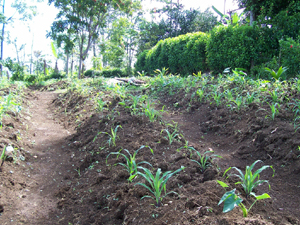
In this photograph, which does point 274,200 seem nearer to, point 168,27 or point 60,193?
point 60,193

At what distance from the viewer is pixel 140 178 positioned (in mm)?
2258

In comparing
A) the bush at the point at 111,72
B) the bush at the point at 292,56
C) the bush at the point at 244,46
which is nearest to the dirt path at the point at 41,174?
the bush at the point at 244,46

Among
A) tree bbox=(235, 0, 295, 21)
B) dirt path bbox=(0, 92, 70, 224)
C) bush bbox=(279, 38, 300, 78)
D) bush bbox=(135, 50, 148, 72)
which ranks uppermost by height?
tree bbox=(235, 0, 295, 21)

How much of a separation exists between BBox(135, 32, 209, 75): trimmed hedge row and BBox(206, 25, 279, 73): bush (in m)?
1.22

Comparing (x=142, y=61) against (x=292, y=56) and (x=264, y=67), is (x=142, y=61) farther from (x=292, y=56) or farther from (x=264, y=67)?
(x=292, y=56)

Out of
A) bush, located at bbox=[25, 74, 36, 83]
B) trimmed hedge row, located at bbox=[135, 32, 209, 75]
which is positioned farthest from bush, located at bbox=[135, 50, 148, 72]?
bush, located at bbox=[25, 74, 36, 83]

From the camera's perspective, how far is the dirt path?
7.04ft

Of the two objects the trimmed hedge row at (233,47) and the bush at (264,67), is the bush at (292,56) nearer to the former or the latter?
the bush at (264,67)

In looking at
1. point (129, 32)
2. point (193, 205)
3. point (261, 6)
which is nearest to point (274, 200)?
point (193, 205)

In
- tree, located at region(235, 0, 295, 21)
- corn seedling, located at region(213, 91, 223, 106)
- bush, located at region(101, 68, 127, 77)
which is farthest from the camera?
bush, located at region(101, 68, 127, 77)

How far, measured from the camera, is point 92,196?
231 centimetres

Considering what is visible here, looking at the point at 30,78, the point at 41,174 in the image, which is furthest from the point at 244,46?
the point at 30,78

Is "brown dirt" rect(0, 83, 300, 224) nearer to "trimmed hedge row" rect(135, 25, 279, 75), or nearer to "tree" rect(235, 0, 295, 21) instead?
"trimmed hedge row" rect(135, 25, 279, 75)

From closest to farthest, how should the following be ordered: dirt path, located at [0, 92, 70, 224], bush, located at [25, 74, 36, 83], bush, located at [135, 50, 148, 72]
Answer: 1. dirt path, located at [0, 92, 70, 224]
2. bush, located at [25, 74, 36, 83]
3. bush, located at [135, 50, 148, 72]
